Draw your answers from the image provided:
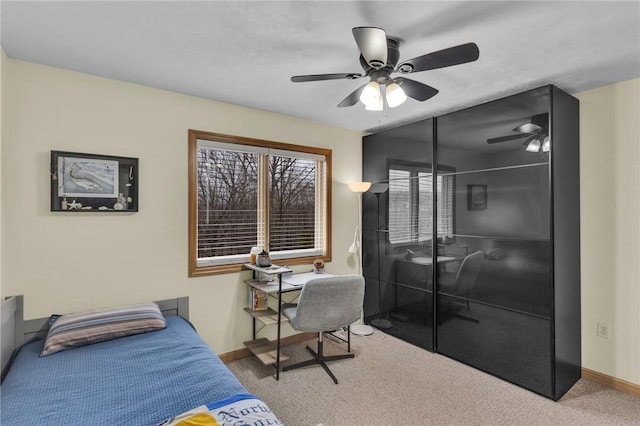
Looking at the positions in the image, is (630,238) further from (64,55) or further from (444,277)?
(64,55)

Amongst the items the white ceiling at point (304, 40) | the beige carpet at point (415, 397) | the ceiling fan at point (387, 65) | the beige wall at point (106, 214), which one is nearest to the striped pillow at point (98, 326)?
the beige wall at point (106, 214)

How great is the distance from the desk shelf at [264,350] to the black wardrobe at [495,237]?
148 cm

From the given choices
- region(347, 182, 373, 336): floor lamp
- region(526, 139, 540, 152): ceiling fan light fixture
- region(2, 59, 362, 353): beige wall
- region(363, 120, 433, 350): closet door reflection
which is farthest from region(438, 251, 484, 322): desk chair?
region(2, 59, 362, 353): beige wall

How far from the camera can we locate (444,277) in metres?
3.32

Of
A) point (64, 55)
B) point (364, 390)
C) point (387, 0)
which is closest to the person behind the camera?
point (387, 0)

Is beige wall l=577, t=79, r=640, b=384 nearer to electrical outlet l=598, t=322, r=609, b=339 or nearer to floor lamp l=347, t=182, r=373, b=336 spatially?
electrical outlet l=598, t=322, r=609, b=339

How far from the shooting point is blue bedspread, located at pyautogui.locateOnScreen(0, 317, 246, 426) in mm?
1450

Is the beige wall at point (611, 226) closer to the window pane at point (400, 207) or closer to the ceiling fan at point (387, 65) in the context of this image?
the window pane at point (400, 207)

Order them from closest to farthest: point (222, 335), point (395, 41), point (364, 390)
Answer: point (395, 41) → point (364, 390) → point (222, 335)

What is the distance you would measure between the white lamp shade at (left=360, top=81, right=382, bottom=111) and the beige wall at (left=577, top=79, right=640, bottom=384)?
6.89 feet

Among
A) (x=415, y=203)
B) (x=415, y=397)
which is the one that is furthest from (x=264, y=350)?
(x=415, y=203)

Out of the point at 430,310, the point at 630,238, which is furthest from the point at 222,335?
the point at 630,238

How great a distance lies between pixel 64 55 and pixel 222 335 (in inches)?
102

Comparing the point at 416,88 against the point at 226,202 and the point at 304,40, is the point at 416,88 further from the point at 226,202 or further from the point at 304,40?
the point at 226,202
